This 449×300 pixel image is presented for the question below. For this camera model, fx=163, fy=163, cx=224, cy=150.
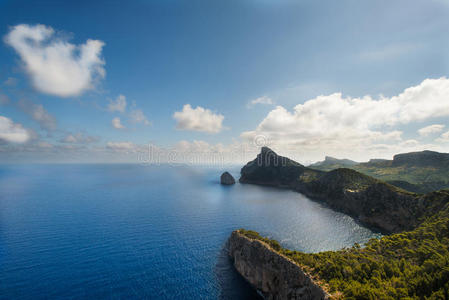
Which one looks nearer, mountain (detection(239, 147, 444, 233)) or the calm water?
the calm water

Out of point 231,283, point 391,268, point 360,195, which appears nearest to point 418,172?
point 360,195

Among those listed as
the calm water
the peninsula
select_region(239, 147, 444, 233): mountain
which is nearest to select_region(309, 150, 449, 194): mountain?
select_region(239, 147, 444, 233): mountain

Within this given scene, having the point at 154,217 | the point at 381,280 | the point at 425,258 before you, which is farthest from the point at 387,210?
the point at 154,217

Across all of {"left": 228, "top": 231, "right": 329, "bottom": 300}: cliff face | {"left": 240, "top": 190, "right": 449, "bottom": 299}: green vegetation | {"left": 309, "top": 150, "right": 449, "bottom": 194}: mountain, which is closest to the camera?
{"left": 240, "top": 190, "right": 449, "bottom": 299}: green vegetation

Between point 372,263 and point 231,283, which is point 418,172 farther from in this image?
point 231,283

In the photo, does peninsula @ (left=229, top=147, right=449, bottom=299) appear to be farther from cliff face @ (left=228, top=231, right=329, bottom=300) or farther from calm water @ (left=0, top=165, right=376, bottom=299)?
calm water @ (left=0, top=165, right=376, bottom=299)

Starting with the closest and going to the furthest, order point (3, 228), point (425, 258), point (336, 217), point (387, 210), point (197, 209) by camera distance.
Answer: point (425, 258) < point (3, 228) < point (387, 210) < point (336, 217) < point (197, 209)

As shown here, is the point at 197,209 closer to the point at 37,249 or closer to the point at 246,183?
the point at 37,249
